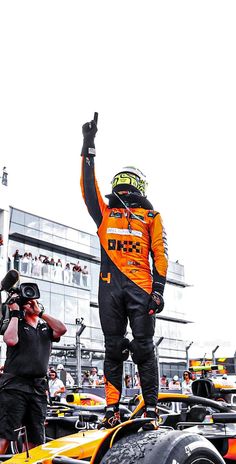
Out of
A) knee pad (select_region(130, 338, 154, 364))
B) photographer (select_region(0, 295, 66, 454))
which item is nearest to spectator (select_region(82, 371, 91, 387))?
photographer (select_region(0, 295, 66, 454))

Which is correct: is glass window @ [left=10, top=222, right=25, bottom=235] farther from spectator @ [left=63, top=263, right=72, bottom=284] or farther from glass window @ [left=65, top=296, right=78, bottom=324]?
glass window @ [left=65, top=296, right=78, bottom=324]

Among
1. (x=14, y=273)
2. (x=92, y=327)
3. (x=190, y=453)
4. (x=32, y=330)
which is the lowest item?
(x=190, y=453)

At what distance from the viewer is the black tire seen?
283 centimetres

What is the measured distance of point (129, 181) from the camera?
4.46 m

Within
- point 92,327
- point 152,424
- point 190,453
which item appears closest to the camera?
point 190,453

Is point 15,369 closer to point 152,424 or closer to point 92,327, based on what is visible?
point 152,424

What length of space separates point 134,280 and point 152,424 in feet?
3.53

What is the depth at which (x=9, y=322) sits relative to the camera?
16.2 ft

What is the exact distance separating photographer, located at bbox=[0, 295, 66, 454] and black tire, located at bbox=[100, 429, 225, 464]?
1818 millimetres

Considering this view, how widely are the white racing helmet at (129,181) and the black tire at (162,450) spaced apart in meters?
1.94

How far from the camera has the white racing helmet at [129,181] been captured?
4.46 meters

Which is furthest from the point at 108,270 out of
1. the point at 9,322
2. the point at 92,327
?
the point at 92,327

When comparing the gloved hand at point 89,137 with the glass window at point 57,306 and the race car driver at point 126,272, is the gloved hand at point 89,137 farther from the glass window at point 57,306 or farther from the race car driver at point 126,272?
the glass window at point 57,306

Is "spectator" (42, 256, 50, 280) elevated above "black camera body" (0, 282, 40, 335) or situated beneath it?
elevated above
